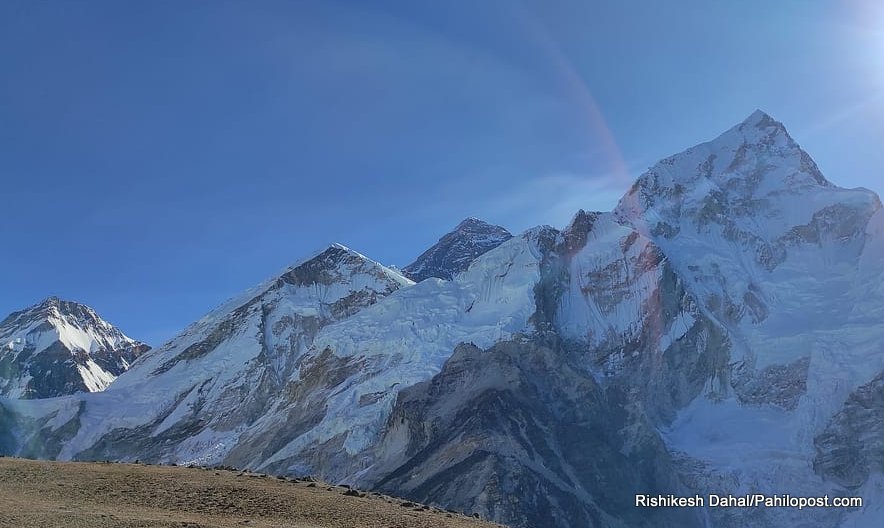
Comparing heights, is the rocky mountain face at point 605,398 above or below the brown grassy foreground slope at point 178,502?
above

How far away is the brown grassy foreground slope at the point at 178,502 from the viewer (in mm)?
28578

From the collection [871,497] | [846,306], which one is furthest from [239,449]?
[846,306]

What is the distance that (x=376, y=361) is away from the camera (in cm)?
18312

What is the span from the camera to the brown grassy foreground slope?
93.8 feet

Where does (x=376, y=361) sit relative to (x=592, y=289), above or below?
below

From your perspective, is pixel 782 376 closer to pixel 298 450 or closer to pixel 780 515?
pixel 780 515

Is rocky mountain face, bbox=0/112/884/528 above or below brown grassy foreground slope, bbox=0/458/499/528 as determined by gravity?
above

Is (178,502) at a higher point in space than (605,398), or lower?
lower

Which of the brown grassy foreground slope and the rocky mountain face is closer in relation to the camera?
the brown grassy foreground slope

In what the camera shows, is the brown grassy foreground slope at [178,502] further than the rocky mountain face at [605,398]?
No

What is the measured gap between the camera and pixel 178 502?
1265 inches

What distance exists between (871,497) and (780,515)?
48.3ft

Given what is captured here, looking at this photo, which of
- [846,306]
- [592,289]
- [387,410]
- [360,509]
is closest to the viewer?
[360,509]

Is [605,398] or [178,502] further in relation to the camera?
[605,398]
